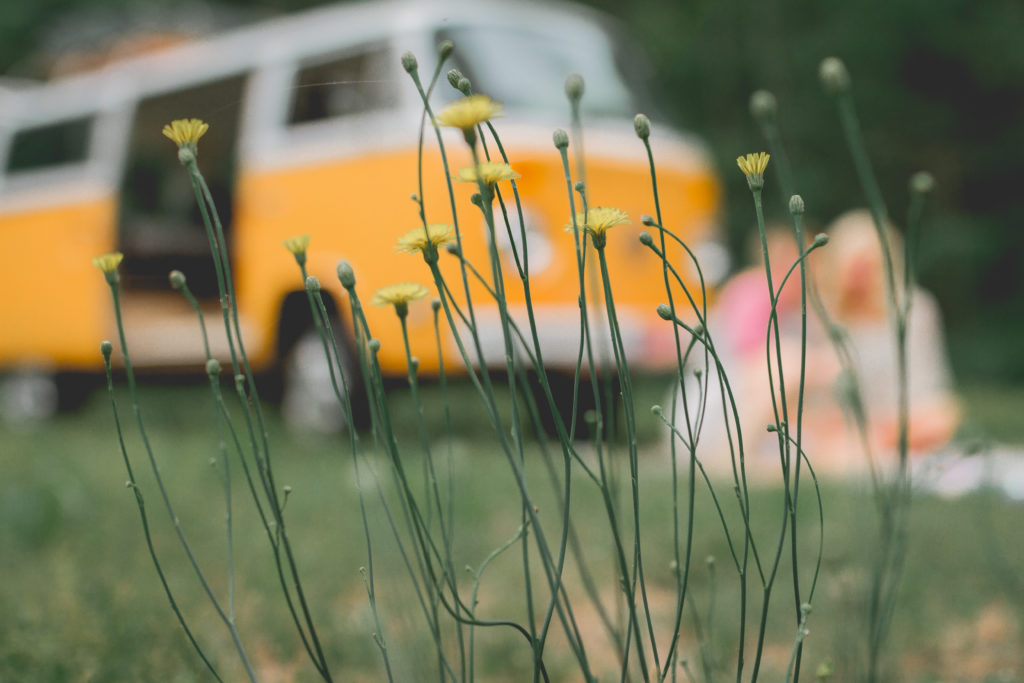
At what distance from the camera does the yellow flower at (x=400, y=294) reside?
0.67 meters

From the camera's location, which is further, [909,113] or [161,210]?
[909,113]

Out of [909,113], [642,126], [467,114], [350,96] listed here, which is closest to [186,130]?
[467,114]

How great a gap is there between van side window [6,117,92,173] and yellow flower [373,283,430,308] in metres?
5.99

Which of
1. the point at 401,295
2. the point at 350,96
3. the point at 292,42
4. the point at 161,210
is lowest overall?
the point at 401,295

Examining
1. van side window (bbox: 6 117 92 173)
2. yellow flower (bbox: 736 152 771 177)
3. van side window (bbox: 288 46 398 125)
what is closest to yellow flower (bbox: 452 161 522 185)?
yellow flower (bbox: 736 152 771 177)

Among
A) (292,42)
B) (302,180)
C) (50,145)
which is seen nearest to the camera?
(302,180)

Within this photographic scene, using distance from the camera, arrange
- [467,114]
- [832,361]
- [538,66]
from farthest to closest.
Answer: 1. [538,66]
2. [832,361]
3. [467,114]

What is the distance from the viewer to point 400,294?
0.67 m

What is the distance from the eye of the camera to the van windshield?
397cm

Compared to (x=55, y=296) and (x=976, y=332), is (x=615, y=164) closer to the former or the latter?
(x=55, y=296)

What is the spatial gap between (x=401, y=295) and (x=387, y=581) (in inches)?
55.2

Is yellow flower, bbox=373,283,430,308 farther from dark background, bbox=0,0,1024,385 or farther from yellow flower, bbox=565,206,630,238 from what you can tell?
dark background, bbox=0,0,1024,385

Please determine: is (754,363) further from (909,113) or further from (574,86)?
(909,113)

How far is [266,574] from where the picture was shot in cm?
200
